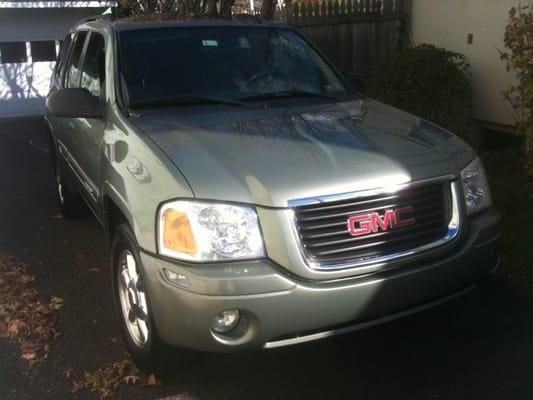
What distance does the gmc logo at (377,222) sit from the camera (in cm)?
304

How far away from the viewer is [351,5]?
9.72 metres

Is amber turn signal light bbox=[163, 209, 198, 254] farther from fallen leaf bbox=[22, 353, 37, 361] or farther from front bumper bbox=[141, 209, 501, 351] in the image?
fallen leaf bbox=[22, 353, 37, 361]

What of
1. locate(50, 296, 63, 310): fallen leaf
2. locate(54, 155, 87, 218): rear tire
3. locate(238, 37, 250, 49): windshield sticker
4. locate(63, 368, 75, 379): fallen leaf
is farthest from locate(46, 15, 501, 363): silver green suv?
locate(54, 155, 87, 218): rear tire

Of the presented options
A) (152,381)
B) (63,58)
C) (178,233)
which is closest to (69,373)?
(152,381)

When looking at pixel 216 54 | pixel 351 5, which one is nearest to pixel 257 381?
pixel 216 54

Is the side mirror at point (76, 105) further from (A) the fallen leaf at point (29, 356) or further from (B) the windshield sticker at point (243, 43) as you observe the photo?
(A) the fallen leaf at point (29, 356)

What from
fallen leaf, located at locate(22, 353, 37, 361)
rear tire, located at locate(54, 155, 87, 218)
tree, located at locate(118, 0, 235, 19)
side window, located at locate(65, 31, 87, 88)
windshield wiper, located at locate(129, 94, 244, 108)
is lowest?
fallen leaf, located at locate(22, 353, 37, 361)

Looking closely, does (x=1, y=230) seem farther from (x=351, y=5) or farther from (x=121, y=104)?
(x=351, y=5)

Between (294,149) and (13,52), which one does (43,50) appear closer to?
(13,52)

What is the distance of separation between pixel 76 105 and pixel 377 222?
2.11 m

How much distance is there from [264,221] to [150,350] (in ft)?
3.22

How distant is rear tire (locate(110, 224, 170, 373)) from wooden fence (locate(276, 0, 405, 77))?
615 cm

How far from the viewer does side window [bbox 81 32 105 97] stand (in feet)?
15.0

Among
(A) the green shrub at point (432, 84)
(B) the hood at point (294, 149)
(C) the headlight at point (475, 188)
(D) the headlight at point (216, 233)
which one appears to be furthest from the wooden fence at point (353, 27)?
(D) the headlight at point (216, 233)
